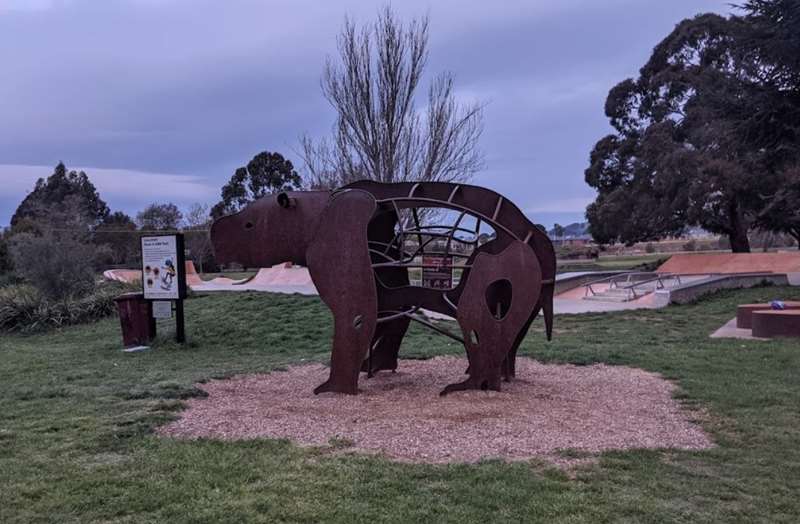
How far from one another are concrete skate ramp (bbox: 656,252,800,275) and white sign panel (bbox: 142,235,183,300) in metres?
20.9

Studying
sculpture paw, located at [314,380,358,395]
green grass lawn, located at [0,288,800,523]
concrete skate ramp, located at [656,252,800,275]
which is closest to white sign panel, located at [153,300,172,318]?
green grass lawn, located at [0,288,800,523]

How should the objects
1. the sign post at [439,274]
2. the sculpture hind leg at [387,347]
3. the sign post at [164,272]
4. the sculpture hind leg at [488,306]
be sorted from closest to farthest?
the sculpture hind leg at [488,306] < the sign post at [439,274] < the sculpture hind leg at [387,347] < the sign post at [164,272]

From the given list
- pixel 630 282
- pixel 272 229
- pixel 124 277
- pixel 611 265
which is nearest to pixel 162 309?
pixel 272 229

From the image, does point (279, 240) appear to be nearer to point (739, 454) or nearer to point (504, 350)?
point (504, 350)

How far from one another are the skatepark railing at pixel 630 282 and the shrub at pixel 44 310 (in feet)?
47.6

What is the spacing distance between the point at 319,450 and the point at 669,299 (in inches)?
638

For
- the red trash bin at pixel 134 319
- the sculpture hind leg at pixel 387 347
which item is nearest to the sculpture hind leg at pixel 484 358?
the sculpture hind leg at pixel 387 347

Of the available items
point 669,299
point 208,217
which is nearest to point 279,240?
point 669,299

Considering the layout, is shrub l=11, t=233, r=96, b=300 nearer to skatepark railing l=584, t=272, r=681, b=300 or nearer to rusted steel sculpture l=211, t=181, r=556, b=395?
rusted steel sculpture l=211, t=181, r=556, b=395

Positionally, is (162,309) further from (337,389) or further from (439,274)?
(439,274)

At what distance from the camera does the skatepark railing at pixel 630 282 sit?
71.2ft

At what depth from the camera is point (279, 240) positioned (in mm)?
7500

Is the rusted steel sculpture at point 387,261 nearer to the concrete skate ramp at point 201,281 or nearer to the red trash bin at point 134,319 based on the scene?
the red trash bin at point 134,319

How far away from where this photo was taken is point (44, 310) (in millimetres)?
16984
